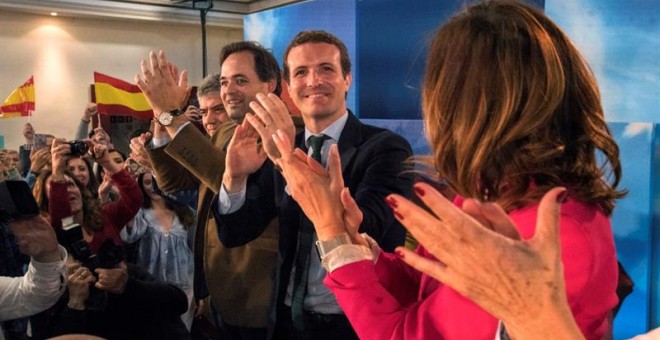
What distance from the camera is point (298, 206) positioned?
1.83m

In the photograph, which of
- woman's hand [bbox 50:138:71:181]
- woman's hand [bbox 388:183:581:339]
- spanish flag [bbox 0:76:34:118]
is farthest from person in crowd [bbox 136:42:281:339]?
spanish flag [bbox 0:76:34:118]

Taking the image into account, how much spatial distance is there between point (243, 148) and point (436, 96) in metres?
0.94

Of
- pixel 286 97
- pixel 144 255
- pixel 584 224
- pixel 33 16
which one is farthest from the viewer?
pixel 33 16

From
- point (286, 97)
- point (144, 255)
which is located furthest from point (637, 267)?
point (286, 97)

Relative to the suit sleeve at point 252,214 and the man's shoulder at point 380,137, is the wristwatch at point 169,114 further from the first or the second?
the man's shoulder at point 380,137

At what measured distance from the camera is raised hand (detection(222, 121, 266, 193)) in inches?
70.3

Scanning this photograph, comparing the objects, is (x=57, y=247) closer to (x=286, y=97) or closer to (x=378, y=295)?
(x=378, y=295)

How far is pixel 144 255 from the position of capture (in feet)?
11.0

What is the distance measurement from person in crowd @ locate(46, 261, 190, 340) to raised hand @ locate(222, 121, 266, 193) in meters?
0.80

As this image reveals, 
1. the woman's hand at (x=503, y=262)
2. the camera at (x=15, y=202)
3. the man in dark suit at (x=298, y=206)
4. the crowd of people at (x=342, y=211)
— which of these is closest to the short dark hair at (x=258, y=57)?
the crowd of people at (x=342, y=211)

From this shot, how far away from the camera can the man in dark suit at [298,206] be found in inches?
69.4

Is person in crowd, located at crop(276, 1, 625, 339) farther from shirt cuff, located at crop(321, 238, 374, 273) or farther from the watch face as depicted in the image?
the watch face

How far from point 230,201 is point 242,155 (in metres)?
0.15

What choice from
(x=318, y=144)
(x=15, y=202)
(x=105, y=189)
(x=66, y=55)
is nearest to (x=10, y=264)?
(x=15, y=202)
